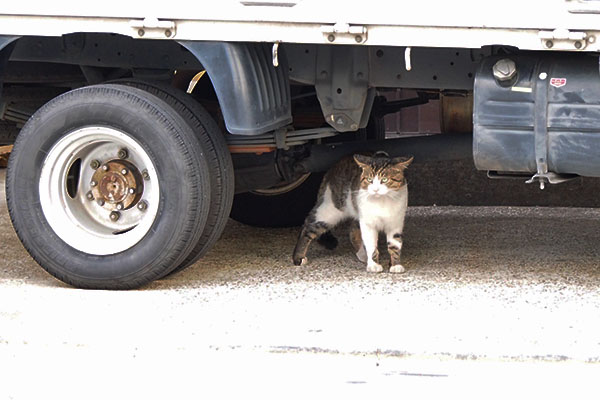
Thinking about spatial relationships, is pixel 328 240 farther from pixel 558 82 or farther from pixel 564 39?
pixel 564 39

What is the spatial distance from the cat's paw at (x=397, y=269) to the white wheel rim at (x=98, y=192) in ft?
4.26

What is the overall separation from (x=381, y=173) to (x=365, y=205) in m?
0.20

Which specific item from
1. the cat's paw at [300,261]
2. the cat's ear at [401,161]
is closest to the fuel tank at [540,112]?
the cat's ear at [401,161]

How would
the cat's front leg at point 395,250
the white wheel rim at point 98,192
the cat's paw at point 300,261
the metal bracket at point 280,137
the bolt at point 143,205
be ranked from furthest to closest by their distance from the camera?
1. the cat's paw at point 300,261
2. the cat's front leg at point 395,250
3. the metal bracket at point 280,137
4. the bolt at point 143,205
5. the white wheel rim at point 98,192

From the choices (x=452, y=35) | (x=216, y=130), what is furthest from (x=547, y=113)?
(x=216, y=130)

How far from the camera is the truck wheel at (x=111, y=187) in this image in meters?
6.02

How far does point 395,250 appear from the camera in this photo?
6590mm

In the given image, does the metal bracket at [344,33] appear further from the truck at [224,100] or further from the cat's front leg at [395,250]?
the cat's front leg at [395,250]

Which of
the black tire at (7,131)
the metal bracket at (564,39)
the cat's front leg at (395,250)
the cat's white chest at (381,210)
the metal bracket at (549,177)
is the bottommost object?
the cat's front leg at (395,250)

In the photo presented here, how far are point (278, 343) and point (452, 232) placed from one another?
289cm

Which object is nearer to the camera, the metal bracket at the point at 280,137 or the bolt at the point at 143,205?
the bolt at the point at 143,205

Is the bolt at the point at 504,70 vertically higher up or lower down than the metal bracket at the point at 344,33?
lower down

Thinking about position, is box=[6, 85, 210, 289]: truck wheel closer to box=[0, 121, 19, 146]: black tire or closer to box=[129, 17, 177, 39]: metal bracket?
box=[129, 17, 177, 39]: metal bracket

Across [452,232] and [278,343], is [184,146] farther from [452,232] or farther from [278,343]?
[452,232]
